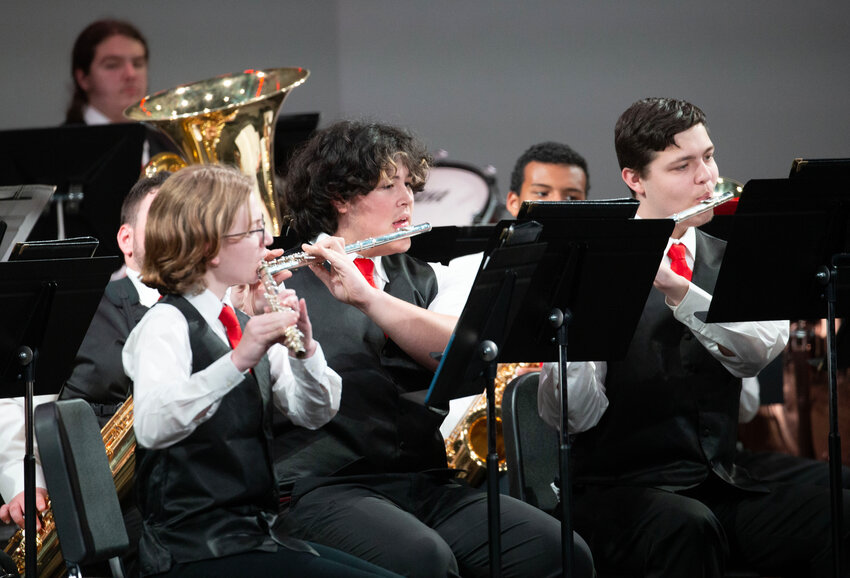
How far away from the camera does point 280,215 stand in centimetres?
416

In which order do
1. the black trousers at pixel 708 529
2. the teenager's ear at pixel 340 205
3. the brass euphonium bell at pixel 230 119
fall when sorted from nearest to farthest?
the black trousers at pixel 708 529 → the teenager's ear at pixel 340 205 → the brass euphonium bell at pixel 230 119

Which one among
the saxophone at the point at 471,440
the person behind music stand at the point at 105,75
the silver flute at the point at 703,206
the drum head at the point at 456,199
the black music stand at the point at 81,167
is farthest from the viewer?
the person behind music stand at the point at 105,75

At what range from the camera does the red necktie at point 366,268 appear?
8.72ft

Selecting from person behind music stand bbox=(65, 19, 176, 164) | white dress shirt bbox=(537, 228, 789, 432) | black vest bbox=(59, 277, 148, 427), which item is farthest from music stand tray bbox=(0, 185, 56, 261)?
person behind music stand bbox=(65, 19, 176, 164)

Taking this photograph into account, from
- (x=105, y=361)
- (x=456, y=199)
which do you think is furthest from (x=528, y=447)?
(x=456, y=199)

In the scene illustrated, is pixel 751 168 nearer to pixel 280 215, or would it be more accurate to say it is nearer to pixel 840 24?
pixel 840 24

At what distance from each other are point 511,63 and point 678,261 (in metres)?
3.39

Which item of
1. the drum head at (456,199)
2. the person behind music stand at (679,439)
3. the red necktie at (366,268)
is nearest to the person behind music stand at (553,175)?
the drum head at (456,199)

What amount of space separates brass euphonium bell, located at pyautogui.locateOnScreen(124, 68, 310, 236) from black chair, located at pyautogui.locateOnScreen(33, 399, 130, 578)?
1.93 metres

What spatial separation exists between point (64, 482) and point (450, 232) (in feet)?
4.38

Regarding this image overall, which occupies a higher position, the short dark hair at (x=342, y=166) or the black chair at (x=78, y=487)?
the short dark hair at (x=342, y=166)

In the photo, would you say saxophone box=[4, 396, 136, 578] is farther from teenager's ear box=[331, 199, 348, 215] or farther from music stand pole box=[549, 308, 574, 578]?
music stand pole box=[549, 308, 574, 578]

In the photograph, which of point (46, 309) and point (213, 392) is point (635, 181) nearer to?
point (213, 392)

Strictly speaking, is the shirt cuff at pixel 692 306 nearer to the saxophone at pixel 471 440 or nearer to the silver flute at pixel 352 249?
the silver flute at pixel 352 249
